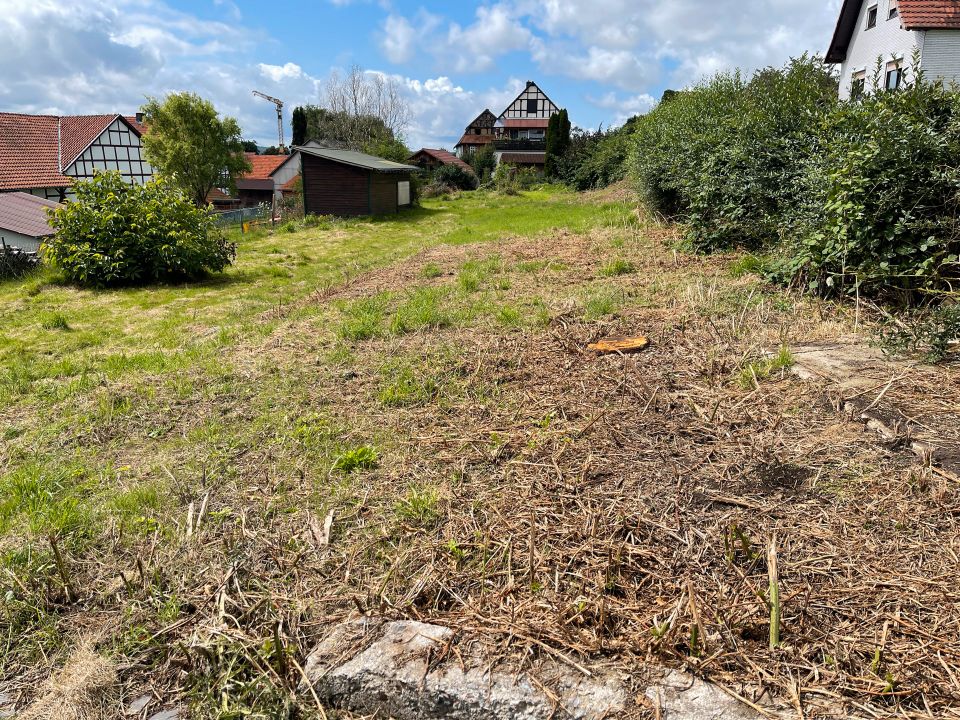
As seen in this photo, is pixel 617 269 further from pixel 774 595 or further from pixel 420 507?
pixel 774 595

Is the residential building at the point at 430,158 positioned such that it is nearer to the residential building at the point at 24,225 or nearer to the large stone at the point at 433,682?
the residential building at the point at 24,225

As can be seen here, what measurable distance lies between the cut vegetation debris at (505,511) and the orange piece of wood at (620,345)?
0.13 metres

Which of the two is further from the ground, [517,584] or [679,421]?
[679,421]

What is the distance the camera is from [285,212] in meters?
27.7

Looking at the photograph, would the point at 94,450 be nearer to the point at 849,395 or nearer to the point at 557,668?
the point at 557,668

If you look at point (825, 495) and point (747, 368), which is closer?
point (825, 495)

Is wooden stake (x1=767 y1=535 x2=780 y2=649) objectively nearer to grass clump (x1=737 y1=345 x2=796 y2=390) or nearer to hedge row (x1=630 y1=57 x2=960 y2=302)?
grass clump (x1=737 y1=345 x2=796 y2=390)

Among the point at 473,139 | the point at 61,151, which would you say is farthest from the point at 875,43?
the point at 473,139

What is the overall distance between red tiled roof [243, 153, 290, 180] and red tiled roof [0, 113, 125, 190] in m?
15.7

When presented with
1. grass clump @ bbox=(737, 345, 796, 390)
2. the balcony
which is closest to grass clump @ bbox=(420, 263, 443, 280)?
grass clump @ bbox=(737, 345, 796, 390)

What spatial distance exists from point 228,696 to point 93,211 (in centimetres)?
1269

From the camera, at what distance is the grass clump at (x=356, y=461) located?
162 inches

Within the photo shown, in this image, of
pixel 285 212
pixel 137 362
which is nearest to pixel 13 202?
pixel 285 212

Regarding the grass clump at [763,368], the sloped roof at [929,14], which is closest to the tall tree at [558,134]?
the sloped roof at [929,14]
